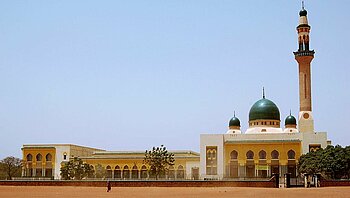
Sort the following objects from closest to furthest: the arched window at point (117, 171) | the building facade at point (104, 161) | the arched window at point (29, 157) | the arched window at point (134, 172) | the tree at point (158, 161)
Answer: the tree at point (158, 161)
the building facade at point (104, 161)
the arched window at point (134, 172)
the arched window at point (117, 171)
the arched window at point (29, 157)

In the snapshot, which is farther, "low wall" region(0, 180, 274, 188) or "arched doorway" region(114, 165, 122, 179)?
"arched doorway" region(114, 165, 122, 179)

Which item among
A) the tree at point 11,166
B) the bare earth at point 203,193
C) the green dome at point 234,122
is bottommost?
the bare earth at point 203,193

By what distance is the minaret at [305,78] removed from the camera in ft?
182

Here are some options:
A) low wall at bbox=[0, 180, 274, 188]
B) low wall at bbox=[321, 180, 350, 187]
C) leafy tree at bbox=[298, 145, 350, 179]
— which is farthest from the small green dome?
low wall at bbox=[0, 180, 274, 188]

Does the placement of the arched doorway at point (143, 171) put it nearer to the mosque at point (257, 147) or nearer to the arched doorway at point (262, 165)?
the mosque at point (257, 147)

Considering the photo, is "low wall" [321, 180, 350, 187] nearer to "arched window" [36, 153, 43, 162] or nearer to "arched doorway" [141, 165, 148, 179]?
"arched doorway" [141, 165, 148, 179]

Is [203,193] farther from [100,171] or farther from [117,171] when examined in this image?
[117,171]

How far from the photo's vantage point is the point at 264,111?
60.1 meters

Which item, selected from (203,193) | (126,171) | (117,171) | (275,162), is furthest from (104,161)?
(203,193)

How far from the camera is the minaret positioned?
5559 cm

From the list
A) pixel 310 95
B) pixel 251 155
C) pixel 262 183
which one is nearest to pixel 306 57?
pixel 310 95

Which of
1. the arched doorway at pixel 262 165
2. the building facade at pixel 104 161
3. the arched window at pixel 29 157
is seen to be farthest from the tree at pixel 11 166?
the arched doorway at pixel 262 165

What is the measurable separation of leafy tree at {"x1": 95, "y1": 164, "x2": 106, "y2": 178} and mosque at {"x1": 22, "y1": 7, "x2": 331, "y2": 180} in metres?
1.27

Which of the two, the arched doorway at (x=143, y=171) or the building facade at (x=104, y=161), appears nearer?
the building facade at (x=104, y=161)
